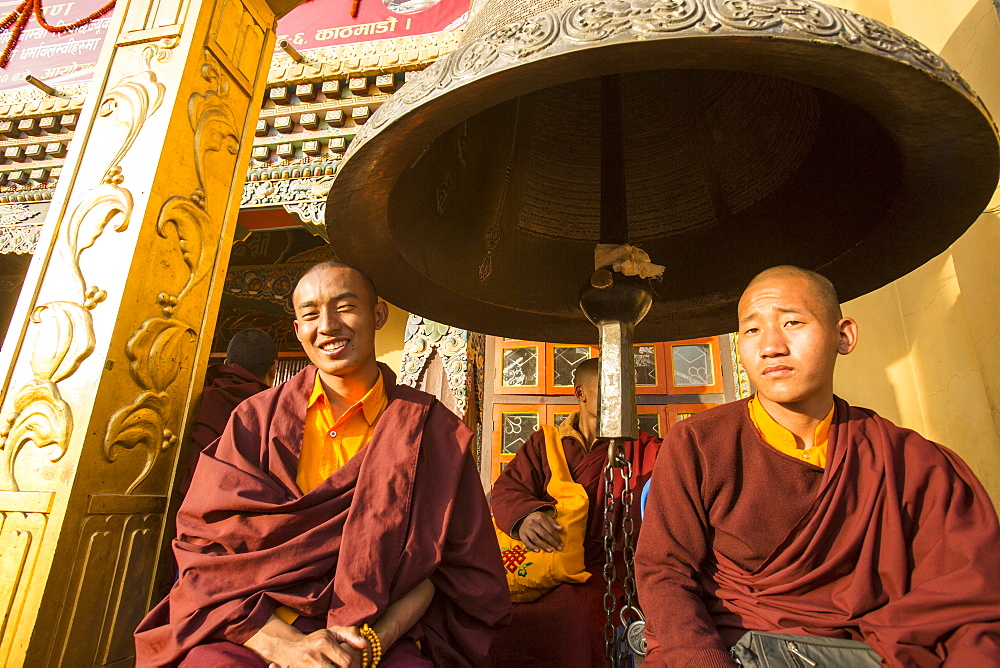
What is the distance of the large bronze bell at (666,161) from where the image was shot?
1.02 metres

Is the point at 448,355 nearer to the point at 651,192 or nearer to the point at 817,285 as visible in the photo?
the point at 651,192

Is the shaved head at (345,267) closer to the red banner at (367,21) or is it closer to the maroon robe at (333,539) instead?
the maroon robe at (333,539)

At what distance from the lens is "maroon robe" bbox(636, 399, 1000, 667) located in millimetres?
1065

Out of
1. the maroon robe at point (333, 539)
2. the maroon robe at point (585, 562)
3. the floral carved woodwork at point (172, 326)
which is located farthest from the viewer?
the maroon robe at point (585, 562)

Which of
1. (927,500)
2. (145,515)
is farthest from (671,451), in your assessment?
(145,515)

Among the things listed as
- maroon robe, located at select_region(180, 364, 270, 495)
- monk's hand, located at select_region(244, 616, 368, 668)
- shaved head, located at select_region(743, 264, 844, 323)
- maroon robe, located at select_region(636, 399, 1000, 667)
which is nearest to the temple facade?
maroon robe, located at select_region(180, 364, 270, 495)

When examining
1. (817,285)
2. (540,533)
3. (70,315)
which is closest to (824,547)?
(817,285)

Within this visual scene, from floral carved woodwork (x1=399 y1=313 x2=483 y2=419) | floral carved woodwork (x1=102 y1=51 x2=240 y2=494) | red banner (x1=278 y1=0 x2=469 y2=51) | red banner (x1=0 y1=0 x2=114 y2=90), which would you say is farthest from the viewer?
red banner (x1=0 y1=0 x2=114 y2=90)

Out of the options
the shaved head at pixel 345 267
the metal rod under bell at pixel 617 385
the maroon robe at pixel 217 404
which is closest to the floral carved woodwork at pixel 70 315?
the maroon robe at pixel 217 404

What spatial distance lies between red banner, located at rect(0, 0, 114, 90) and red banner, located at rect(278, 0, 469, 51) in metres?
1.56

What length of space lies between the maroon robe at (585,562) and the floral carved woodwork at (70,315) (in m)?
1.44

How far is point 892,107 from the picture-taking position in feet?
3.82

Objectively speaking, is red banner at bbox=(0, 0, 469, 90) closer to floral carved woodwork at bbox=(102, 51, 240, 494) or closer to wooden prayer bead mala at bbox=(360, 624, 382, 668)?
floral carved woodwork at bbox=(102, 51, 240, 494)

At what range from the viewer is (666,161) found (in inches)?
Answer: 81.7
